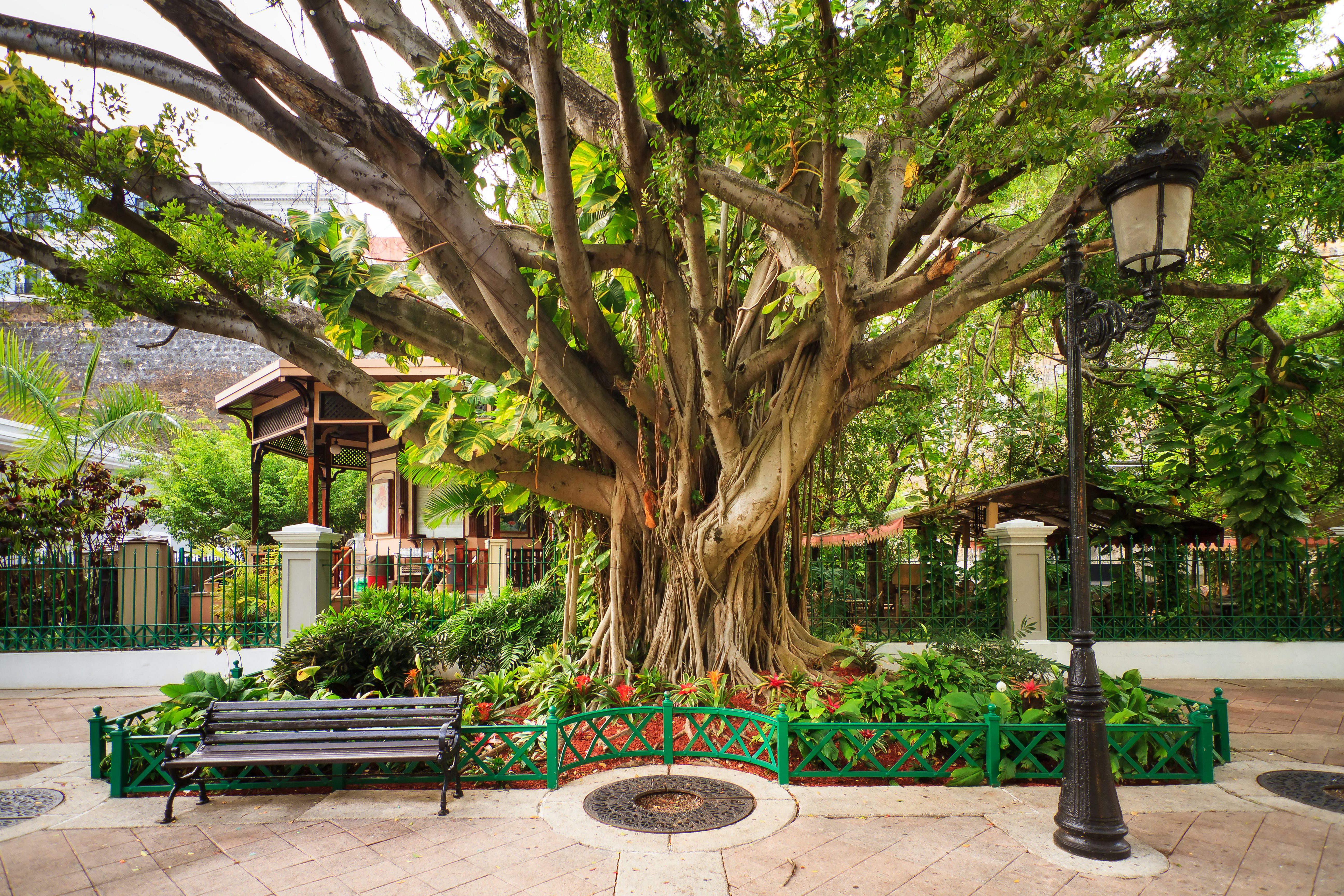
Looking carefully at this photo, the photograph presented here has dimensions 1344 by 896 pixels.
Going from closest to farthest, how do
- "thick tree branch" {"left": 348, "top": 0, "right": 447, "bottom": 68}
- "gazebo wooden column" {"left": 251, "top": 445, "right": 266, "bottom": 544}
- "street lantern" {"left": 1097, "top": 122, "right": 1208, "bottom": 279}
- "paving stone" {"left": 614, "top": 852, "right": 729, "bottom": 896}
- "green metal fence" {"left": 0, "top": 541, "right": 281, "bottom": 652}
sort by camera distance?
"paving stone" {"left": 614, "top": 852, "right": 729, "bottom": 896} → "street lantern" {"left": 1097, "top": 122, "right": 1208, "bottom": 279} → "thick tree branch" {"left": 348, "top": 0, "right": 447, "bottom": 68} → "green metal fence" {"left": 0, "top": 541, "right": 281, "bottom": 652} → "gazebo wooden column" {"left": 251, "top": 445, "right": 266, "bottom": 544}

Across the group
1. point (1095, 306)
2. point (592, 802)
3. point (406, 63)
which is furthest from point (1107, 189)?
point (406, 63)

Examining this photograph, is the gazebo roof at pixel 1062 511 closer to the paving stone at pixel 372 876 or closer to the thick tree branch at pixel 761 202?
the thick tree branch at pixel 761 202

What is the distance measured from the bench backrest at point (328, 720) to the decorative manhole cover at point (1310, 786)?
5.44m

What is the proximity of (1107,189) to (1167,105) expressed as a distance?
6.96 feet

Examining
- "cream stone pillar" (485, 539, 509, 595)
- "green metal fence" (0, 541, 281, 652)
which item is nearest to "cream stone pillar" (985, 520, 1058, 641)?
"cream stone pillar" (485, 539, 509, 595)

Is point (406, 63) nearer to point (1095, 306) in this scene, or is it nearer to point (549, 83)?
point (549, 83)

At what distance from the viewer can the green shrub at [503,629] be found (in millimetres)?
7609

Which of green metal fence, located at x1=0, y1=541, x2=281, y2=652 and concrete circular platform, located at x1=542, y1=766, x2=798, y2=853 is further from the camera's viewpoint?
green metal fence, located at x1=0, y1=541, x2=281, y2=652

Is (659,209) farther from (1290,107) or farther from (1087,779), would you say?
(1290,107)

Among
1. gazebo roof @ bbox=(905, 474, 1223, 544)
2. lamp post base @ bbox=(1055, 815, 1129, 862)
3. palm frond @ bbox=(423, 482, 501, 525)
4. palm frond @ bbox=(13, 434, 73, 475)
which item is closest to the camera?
lamp post base @ bbox=(1055, 815, 1129, 862)

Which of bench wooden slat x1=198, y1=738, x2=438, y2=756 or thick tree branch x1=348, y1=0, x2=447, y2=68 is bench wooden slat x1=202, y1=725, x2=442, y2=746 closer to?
bench wooden slat x1=198, y1=738, x2=438, y2=756

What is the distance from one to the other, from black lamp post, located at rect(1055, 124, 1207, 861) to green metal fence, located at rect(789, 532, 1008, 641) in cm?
468

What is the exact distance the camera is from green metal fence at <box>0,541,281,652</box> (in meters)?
9.04


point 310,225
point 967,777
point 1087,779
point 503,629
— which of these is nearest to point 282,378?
point 503,629
